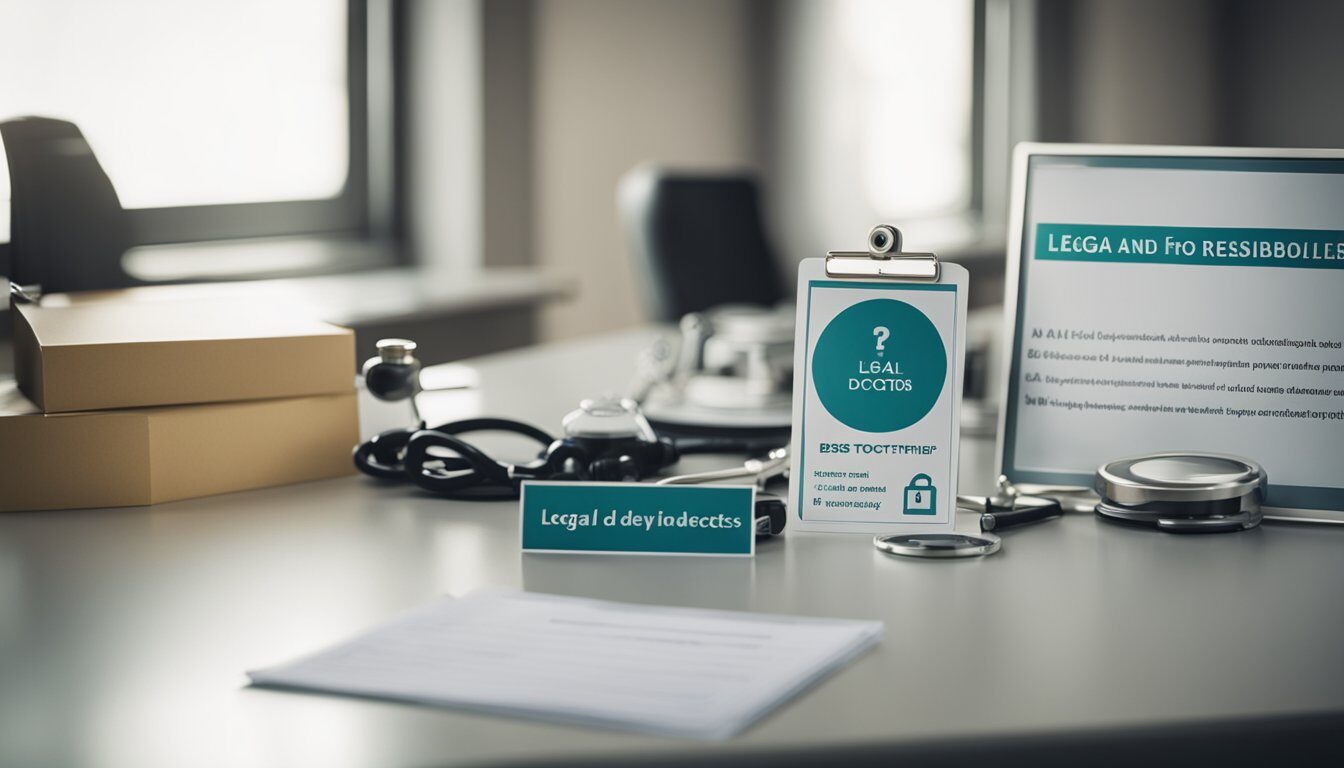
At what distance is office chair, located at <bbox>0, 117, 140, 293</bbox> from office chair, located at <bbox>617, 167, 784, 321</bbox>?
6.18 ft

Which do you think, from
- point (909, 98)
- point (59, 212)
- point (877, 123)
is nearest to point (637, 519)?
point (59, 212)

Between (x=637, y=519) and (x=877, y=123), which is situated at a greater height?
(x=877, y=123)

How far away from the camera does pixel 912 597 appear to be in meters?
0.80

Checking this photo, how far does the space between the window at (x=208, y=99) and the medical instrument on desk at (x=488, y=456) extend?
207 cm

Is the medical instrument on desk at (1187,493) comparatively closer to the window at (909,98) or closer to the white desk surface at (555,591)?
the white desk surface at (555,591)

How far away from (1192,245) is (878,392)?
294 mm

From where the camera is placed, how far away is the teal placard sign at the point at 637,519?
900 millimetres

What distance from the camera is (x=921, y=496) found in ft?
3.16

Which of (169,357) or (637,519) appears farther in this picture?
(169,357)

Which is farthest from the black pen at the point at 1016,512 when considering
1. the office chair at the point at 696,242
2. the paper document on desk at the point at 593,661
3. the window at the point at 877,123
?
the window at the point at 877,123

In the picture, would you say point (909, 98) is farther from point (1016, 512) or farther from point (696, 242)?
point (1016, 512)

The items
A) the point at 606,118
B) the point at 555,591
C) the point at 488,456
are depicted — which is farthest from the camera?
the point at 606,118

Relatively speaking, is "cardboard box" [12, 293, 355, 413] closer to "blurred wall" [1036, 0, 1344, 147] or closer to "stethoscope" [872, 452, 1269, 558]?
"stethoscope" [872, 452, 1269, 558]

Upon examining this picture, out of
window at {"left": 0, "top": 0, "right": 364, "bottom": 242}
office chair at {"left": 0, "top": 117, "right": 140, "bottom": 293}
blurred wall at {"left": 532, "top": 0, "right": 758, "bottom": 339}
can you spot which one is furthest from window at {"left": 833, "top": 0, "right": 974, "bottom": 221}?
office chair at {"left": 0, "top": 117, "right": 140, "bottom": 293}
